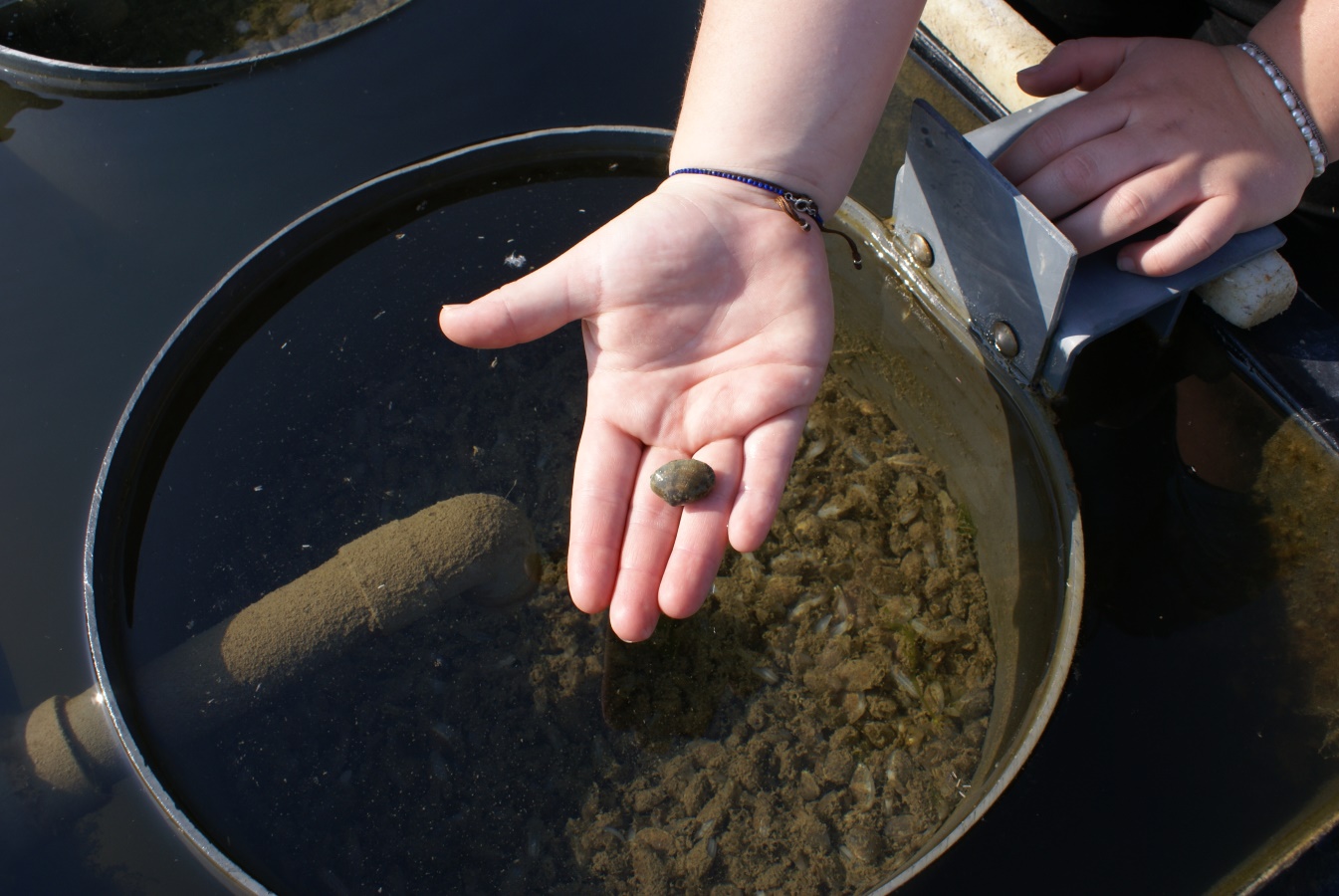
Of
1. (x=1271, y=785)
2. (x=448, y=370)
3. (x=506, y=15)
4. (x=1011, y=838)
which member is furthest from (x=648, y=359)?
(x=506, y=15)

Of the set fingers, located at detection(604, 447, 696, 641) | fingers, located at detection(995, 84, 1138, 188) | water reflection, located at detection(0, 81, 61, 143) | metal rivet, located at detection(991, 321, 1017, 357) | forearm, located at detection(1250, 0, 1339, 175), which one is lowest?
water reflection, located at detection(0, 81, 61, 143)

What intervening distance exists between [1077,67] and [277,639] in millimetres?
2322

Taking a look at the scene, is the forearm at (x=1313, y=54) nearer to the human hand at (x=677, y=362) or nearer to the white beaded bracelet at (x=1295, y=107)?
the white beaded bracelet at (x=1295, y=107)

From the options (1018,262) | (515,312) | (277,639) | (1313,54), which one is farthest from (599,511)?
(1313,54)

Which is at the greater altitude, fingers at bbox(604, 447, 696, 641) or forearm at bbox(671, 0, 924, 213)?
forearm at bbox(671, 0, 924, 213)

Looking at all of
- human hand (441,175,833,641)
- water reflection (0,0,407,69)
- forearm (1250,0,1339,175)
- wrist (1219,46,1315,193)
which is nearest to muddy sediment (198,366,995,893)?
human hand (441,175,833,641)

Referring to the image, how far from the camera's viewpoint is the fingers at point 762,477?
5.66ft

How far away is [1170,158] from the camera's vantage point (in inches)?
74.7

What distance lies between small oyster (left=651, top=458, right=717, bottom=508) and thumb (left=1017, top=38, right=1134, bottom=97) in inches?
52.8

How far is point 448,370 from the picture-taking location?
2545mm

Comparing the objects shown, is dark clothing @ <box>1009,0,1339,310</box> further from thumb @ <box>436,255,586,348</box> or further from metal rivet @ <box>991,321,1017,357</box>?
thumb @ <box>436,255,586,348</box>

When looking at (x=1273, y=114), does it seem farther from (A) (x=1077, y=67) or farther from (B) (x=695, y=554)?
(B) (x=695, y=554)

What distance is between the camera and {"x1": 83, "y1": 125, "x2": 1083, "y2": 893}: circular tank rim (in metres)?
1.82

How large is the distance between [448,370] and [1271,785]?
84.8 inches
